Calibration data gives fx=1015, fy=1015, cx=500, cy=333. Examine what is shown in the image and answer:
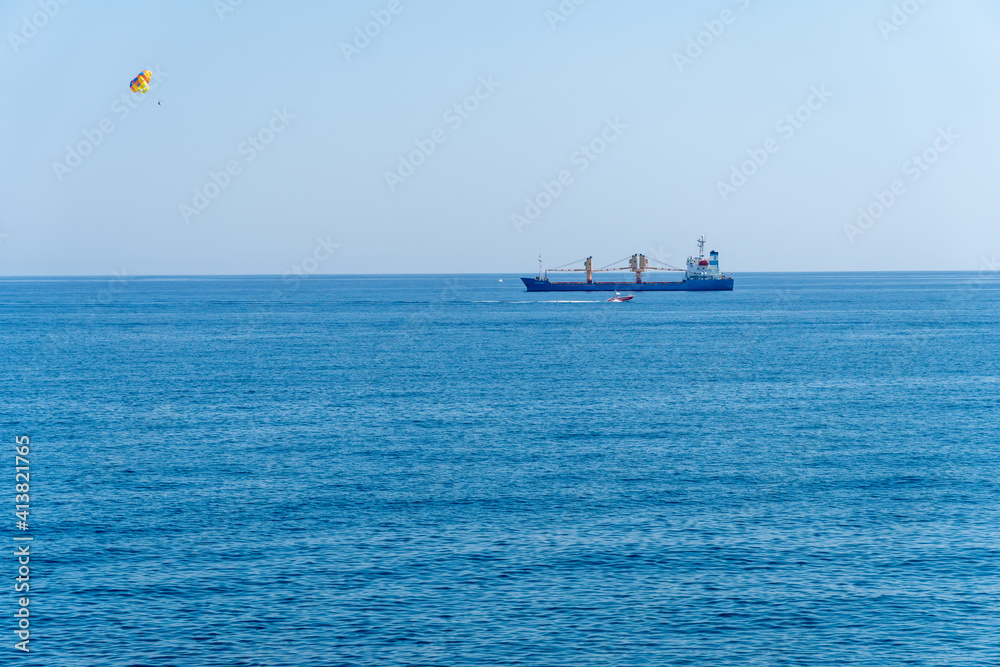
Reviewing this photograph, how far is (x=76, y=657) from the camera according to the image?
27.0m

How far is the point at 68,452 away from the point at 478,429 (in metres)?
21.9

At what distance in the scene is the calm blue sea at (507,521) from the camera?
2842cm

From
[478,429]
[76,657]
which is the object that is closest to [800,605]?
[76,657]

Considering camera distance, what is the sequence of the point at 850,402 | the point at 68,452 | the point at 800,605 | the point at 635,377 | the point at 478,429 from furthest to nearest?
the point at 635,377 < the point at 850,402 < the point at 478,429 < the point at 68,452 < the point at 800,605

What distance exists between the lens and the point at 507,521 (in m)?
38.7

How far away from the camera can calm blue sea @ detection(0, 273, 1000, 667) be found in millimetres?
28422

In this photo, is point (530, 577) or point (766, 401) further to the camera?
point (766, 401)

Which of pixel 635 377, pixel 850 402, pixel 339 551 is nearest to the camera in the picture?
pixel 339 551

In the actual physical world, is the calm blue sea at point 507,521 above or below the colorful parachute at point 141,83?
below

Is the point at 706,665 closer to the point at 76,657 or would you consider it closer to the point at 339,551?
the point at 339,551

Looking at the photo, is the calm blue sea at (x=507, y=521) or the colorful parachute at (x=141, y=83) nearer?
the calm blue sea at (x=507, y=521)

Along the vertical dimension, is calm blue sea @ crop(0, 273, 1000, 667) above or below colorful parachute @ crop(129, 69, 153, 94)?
below

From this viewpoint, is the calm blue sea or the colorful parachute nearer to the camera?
the calm blue sea

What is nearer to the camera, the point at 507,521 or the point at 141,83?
the point at 507,521
